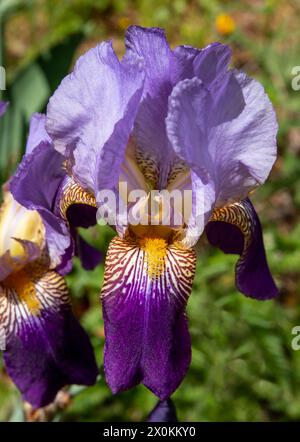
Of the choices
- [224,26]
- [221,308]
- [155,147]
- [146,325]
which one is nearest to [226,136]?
[155,147]

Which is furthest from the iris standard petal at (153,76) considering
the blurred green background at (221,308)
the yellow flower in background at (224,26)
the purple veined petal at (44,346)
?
the yellow flower in background at (224,26)

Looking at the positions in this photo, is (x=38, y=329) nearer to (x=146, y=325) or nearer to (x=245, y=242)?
(x=146, y=325)

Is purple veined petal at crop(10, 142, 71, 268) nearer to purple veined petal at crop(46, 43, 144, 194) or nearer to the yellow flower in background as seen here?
purple veined petal at crop(46, 43, 144, 194)

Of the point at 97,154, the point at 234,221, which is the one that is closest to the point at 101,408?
the point at 234,221

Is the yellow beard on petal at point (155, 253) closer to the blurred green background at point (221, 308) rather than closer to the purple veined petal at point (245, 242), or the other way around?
the purple veined petal at point (245, 242)

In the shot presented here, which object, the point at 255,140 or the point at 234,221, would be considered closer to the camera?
the point at 255,140
